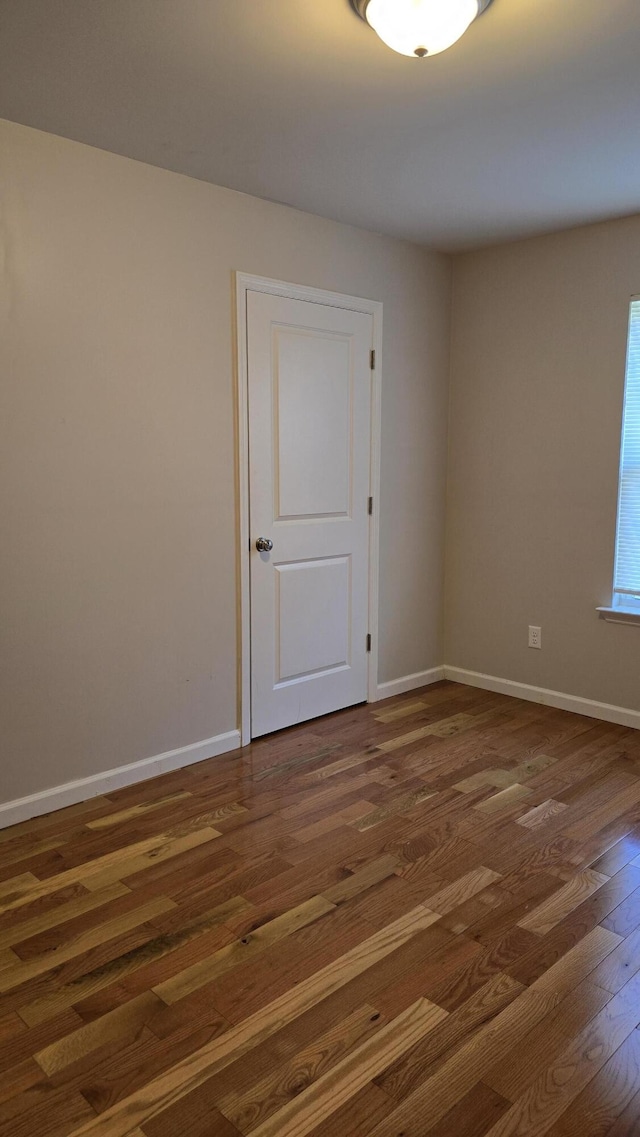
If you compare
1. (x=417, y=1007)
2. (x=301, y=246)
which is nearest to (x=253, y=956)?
(x=417, y=1007)

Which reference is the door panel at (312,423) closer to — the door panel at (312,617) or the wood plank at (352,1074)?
the door panel at (312,617)

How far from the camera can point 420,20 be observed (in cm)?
177

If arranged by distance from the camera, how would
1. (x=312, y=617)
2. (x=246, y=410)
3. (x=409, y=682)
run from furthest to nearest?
(x=409, y=682), (x=312, y=617), (x=246, y=410)

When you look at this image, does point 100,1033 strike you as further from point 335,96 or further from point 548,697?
point 548,697

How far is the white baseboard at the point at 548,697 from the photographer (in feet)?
12.2

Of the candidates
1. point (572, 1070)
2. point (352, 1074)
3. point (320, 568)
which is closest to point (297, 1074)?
point (352, 1074)

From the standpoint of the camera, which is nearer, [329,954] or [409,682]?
[329,954]

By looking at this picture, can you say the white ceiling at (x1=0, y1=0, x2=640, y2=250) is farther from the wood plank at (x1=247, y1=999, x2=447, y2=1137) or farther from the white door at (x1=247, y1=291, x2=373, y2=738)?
the wood plank at (x1=247, y1=999, x2=447, y2=1137)

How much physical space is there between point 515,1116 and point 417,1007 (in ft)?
1.10

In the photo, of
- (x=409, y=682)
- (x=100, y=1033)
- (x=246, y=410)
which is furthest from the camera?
(x=409, y=682)

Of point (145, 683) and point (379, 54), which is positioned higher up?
point (379, 54)

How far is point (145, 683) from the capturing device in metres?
3.04

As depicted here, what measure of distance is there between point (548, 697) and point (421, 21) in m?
3.18

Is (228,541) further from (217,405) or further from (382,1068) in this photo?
(382,1068)
